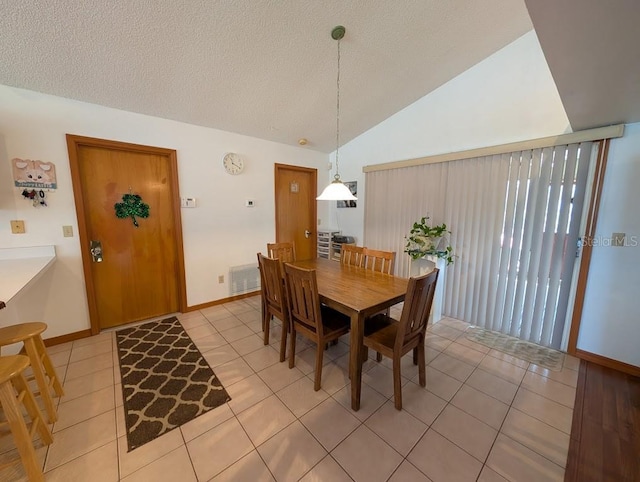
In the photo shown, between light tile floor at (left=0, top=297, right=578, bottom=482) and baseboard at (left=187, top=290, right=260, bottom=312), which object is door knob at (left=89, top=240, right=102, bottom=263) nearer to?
light tile floor at (left=0, top=297, right=578, bottom=482)

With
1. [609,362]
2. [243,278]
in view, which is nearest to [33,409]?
[243,278]

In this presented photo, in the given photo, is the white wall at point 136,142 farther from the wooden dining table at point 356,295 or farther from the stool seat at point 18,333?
the wooden dining table at point 356,295

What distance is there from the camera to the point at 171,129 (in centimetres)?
281

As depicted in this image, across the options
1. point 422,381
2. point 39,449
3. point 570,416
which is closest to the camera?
point 39,449

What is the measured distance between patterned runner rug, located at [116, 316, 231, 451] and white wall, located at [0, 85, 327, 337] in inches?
27.2

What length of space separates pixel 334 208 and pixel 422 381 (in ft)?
10.4

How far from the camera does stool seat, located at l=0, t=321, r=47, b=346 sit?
1.38 metres

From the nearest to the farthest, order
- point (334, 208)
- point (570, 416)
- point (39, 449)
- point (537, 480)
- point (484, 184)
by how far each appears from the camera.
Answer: point (537, 480), point (39, 449), point (570, 416), point (484, 184), point (334, 208)

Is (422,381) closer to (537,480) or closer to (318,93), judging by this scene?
(537,480)

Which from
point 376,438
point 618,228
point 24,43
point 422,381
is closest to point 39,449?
point 376,438

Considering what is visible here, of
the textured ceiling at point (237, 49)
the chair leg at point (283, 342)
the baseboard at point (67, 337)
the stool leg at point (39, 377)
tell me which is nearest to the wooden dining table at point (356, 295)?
the chair leg at point (283, 342)

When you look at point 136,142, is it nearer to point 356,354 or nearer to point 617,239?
point 356,354

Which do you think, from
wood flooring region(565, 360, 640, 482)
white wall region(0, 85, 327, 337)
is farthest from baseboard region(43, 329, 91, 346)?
wood flooring region(565, 360, 640, 482)
